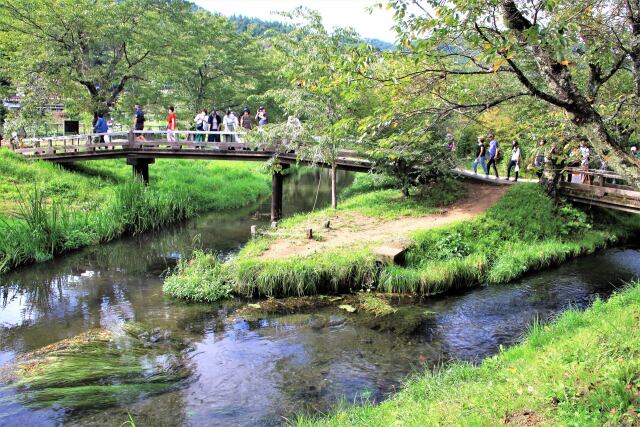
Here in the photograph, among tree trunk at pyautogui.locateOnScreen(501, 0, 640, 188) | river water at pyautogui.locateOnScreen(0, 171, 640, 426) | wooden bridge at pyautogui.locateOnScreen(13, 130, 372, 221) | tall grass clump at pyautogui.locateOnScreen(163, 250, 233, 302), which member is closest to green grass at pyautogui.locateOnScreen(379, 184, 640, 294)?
river water at pyautogui.locateOnScreen(0, 171, 640, 426)

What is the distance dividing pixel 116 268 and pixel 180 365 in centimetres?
725

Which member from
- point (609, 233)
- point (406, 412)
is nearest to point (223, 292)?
point (406, 412)

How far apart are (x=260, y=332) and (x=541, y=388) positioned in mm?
5744

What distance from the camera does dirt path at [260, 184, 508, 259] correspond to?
13328 millimetres

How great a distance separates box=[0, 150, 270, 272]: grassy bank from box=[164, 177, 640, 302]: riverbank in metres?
4.59

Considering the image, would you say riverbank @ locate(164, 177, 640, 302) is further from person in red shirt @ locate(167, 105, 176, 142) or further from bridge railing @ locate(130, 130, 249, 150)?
person in red shirt @ locate(167, 105, 176, 142)

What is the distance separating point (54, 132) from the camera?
2880cm

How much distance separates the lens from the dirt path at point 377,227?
13.3 m

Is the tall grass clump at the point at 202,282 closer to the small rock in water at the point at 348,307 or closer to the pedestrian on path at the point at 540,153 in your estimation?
the small rock in water at the point at 348,307

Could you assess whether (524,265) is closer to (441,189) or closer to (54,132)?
(441,189)

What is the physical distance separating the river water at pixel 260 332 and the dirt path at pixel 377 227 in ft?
8.72

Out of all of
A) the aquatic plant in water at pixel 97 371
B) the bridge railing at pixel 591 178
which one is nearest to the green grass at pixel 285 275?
the aquatic plant in water at pixel 97 371

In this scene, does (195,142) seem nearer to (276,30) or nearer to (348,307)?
(276,30)

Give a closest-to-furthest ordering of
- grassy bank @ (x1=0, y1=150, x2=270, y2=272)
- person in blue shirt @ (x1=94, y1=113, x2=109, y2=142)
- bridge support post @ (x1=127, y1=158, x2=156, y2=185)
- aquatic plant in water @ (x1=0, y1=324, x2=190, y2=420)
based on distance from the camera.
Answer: aquatic plant in water @ (x1=0, y1=324, x2=190, y2=420) < grassy bank @ (x1=0, y1=150, x2=270, y2=272) < bridge support post @ (x1=127, y1=158, x2=156, y2=185) < person in blue shirt @ (x1=94, y1=113, x2=109, y2=142)
